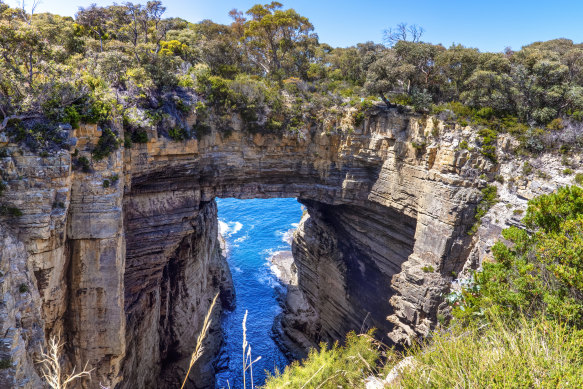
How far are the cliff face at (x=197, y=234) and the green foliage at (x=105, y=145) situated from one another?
0.29 meters

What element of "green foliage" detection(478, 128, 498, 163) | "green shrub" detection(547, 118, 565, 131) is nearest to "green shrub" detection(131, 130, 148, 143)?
"green foliage" detection(478, 128, 498, 163)

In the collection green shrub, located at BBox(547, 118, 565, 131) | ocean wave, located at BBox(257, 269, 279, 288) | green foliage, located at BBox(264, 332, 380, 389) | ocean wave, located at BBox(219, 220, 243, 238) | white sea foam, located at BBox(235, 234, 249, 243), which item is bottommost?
ocean wave, located at BBox(257, 269, 279, 288)

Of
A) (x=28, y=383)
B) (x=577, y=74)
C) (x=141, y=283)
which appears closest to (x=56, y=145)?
(x=28, y=383)

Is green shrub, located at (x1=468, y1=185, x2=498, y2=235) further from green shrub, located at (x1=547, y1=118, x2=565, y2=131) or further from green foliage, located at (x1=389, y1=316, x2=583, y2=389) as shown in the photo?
green foliage, located at (x1=389, y1=316, x2=583, y2=389)

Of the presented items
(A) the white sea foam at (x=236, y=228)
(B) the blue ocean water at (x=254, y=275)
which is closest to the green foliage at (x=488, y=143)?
(B) the blue ocean water at (x=254, y=275)

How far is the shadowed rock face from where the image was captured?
13594 mm

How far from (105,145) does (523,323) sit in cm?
1693

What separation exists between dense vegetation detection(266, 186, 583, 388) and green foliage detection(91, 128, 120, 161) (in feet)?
40.1

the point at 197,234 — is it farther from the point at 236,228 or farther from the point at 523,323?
the point at 236,228

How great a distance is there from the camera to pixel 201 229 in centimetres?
2453

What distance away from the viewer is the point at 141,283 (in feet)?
64.9

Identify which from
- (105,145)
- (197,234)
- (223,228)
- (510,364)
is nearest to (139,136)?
(105,145)

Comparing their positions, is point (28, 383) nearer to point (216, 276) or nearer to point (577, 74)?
point (216, 276)

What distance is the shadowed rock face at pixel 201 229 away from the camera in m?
13.6
